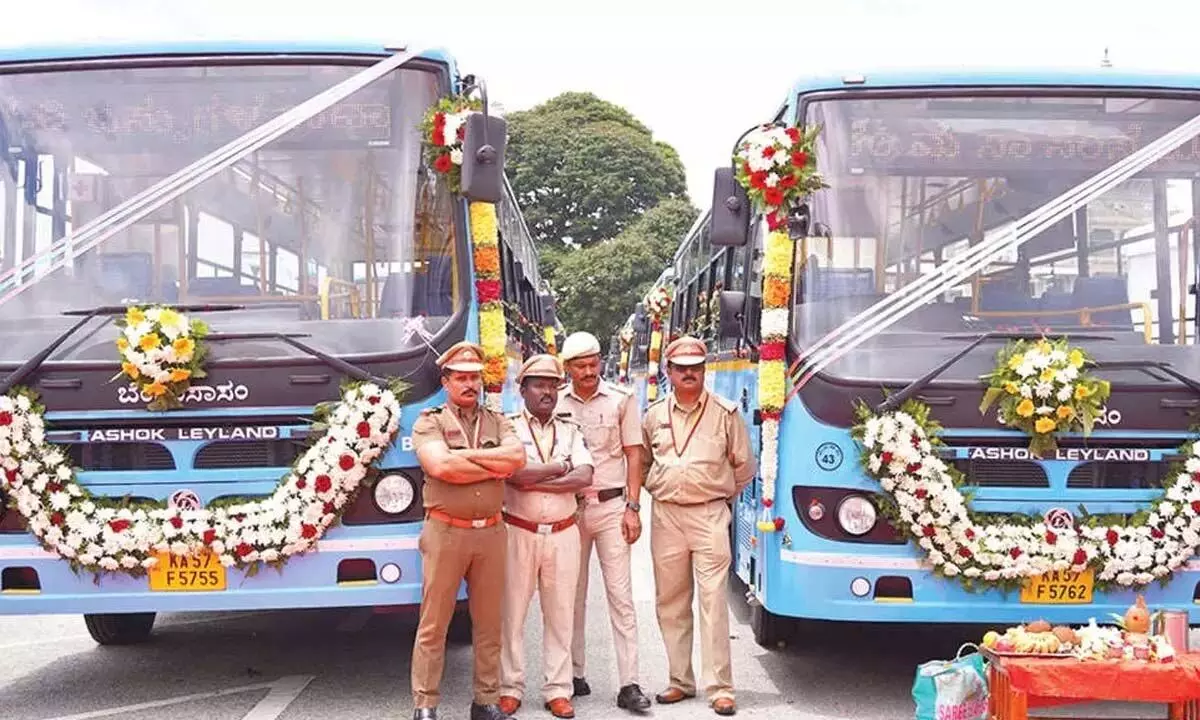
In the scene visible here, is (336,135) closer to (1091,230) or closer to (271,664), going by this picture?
(271,664)

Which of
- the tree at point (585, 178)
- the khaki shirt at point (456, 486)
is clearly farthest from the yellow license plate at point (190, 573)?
the tree at point (585, 178)

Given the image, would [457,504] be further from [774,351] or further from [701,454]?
[774,351]

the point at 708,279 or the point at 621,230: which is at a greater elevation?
the point at 621,230

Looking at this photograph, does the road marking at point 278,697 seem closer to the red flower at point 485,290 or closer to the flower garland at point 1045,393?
the red flower at point 485,290

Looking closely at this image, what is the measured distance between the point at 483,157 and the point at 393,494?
162 cm

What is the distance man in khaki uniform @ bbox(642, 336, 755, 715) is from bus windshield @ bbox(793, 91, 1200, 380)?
0.57m

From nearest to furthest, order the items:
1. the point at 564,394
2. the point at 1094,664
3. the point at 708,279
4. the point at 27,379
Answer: the point at 1094,664 < the point at 27,379 < the point at 564,394 < the point at 708,279

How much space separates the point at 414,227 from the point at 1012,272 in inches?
113

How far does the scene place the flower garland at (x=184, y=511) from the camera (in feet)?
22.0

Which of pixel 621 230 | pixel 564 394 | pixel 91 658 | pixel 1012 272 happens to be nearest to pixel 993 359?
pixel 1012 272

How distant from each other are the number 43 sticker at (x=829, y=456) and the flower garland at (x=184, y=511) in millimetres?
1976

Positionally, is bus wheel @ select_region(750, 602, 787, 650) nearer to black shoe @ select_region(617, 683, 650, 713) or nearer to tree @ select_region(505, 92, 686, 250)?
black shoe @ select_region(617, 683, 650, 713)

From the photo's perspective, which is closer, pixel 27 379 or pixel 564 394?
pixel 27 379

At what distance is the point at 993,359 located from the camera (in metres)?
6.83
